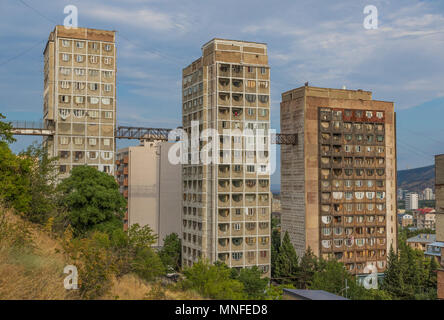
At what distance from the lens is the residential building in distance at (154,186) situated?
87.1 metres

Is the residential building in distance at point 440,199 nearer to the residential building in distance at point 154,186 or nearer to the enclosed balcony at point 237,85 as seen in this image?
the enclosed balcony at point 237,85

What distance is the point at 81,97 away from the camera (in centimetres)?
6875

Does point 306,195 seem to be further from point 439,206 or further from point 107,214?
point 107,214

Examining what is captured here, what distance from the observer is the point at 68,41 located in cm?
6875

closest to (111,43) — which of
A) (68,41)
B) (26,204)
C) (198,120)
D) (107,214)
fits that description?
(68,41)

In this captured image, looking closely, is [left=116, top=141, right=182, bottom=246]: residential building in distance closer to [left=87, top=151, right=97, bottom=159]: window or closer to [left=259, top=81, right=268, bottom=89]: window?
[left=87, top=151, right=97, bottom=159]: window

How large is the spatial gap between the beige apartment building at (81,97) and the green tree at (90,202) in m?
17.2

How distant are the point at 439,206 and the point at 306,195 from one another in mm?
32896

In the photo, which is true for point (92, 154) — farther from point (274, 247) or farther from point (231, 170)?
point (274, 247)

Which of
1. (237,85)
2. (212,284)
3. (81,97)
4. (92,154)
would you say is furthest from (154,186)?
(212,284)

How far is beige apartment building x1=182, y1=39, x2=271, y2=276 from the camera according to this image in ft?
209

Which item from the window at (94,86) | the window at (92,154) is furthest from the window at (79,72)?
the window at (92,154)

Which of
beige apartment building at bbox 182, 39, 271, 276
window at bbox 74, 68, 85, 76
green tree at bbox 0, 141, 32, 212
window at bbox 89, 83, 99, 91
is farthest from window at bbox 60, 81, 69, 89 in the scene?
green tree at bbox 0, 141, 32, 212

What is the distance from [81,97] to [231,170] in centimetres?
2646
